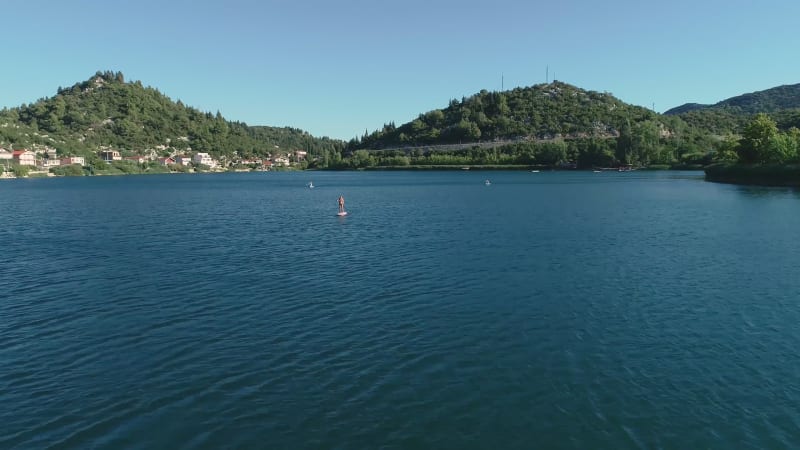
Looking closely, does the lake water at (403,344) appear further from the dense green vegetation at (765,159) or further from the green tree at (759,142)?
the green tree at (759,142)

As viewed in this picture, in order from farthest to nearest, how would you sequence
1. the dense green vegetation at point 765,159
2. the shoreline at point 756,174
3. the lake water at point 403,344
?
the dense green vegetation at point 765,159
the shoreline at point 756,174
the lake water at point 403,344

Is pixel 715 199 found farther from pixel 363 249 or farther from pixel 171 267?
pixel 171 267

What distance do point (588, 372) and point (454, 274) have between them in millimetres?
19965


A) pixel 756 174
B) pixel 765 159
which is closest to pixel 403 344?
pixel 756 174

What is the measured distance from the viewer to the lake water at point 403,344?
18.0 meters

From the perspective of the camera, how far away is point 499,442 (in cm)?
1709

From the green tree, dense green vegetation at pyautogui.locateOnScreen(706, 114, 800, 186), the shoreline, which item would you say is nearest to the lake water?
the shoreline

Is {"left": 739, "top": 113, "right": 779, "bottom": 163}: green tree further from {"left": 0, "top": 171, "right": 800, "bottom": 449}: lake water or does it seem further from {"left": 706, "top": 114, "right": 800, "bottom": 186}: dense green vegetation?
{"left": 0, "top": 171, "right": 800, "bottom": 449}: lake water

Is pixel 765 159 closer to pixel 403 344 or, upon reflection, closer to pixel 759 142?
pixel 759 142

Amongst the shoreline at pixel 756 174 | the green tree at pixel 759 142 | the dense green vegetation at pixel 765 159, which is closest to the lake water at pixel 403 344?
the shoreline at pixel 756 174

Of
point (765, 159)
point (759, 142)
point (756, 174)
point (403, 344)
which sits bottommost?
point (756, 174)

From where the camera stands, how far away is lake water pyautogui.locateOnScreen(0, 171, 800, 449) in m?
18.0

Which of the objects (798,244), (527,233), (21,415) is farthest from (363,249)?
(798,244)

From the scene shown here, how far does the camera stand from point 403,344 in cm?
2592
